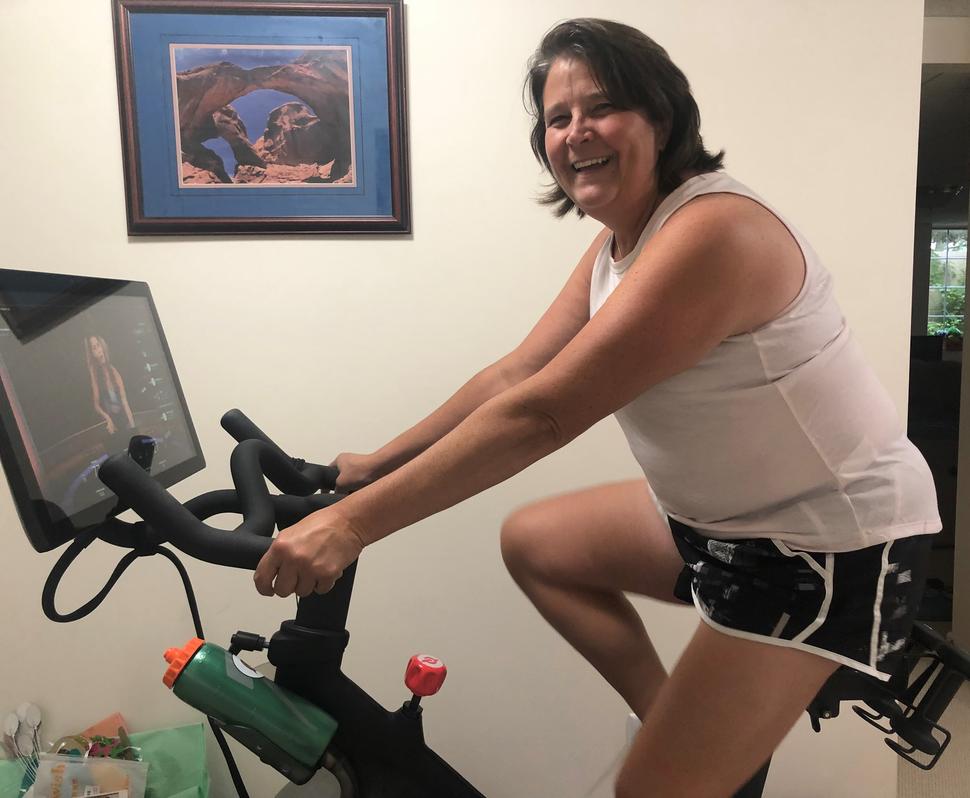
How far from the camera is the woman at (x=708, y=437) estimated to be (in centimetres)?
90

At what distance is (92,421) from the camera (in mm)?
1023

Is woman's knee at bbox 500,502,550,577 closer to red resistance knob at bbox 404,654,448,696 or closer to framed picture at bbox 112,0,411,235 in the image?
red resistance knob at bbox 404,654,448,696

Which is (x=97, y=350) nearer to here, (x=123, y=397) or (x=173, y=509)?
(x=123, y=397)

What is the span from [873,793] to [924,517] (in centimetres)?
137

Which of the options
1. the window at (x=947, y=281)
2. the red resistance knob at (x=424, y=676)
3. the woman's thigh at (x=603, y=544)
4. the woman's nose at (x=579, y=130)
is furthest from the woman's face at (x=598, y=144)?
the window at (x=947, y=281)

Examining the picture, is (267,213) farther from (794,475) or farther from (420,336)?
(794,475)

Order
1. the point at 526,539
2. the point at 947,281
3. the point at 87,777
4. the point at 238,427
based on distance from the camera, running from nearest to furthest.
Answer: the point at 238,427 → the point at 526,539 → the point at 87,777 → the point at 947,281

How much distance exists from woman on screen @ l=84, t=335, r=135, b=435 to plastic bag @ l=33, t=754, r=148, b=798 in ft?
3.26

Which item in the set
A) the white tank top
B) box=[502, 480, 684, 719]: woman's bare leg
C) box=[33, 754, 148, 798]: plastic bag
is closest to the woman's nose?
the white tank top

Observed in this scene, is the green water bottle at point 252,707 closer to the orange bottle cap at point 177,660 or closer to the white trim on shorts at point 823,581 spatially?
the orange bottle cap at point 177,660

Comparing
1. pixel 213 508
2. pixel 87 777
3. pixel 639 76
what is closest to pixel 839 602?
pixel 639 76

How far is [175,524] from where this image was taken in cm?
90

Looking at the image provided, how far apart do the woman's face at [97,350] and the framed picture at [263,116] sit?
30.7 inches

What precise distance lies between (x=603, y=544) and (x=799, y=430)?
442 mm
